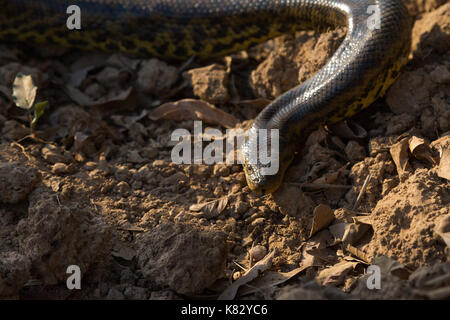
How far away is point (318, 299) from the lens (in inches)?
100

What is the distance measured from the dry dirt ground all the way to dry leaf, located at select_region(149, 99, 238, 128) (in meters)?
0.01

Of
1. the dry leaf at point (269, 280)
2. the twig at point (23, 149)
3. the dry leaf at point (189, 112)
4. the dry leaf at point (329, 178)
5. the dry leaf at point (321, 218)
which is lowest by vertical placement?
the dry leaf at point (269, 280)

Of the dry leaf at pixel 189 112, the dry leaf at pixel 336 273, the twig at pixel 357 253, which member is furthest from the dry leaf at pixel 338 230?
the dry leaf at pixel 189 112

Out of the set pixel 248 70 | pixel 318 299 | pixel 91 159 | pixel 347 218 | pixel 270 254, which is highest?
pixel 248 70

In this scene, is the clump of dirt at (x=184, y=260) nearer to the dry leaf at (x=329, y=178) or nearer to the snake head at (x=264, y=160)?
the snake head at (x=264, y=160)

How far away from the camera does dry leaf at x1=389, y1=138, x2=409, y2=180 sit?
3.75m

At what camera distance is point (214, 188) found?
4184mm

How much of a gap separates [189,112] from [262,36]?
4.06ft

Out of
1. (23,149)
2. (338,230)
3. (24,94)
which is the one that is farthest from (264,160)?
(24,94)

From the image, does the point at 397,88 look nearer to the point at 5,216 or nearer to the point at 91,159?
the point at 91,159

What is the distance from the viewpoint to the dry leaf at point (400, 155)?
375 cm

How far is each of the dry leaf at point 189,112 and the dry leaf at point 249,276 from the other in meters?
1.80

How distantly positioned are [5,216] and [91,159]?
41.6 inches

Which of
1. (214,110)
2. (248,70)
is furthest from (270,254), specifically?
(248,70)
